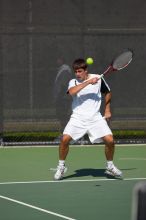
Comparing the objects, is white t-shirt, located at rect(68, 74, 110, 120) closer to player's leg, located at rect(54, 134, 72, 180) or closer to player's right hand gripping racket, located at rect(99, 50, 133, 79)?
player's leg, located at rect(54, 134, 72, 180)

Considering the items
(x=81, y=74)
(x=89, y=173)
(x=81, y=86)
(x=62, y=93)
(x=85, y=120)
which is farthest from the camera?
(x=62, y=93)

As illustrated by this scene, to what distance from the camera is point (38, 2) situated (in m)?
12.3

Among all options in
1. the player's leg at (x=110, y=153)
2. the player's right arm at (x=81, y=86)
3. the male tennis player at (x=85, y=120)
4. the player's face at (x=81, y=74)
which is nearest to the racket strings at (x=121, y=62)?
the male tennis player at (x=85, y=120)

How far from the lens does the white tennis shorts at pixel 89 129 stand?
7707 mm

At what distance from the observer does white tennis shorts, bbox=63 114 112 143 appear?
303 inches

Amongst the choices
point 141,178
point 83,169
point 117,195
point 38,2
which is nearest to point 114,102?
point 38,2

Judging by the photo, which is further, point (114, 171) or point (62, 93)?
point (62, 93)

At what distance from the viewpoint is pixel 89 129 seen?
7742 mm

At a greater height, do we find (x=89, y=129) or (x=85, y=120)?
(x=85, y=120)

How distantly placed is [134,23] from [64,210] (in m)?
7.49

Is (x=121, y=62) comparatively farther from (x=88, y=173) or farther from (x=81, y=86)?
(x=88, y=173)

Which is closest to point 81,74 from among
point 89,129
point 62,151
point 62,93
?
point 89,129

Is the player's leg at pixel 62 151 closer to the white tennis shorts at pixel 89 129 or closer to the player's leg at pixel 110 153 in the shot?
the white tennis shorts at pixel 89 129

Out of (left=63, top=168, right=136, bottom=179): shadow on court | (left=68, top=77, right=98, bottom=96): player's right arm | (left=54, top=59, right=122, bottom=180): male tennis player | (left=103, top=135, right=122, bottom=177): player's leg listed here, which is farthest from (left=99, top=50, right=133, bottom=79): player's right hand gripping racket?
(left=63, top=168, right=136, bottom=179): shadow on court
